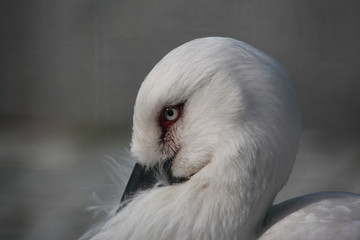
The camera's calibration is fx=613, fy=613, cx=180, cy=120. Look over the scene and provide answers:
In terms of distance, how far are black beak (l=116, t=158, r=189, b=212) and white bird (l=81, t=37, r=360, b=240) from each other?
3 cm

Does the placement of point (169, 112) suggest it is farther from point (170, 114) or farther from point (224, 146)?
point (224, 146)

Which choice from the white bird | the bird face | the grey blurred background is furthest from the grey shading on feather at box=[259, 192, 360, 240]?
the grey blurred background

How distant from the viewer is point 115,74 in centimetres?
436

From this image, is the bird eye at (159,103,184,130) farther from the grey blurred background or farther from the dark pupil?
the grey blurred background

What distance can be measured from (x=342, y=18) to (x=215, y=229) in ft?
9.49

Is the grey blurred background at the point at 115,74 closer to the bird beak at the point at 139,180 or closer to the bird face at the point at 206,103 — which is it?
the bird beak at the point at 139,180

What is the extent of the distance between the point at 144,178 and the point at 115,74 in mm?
2777

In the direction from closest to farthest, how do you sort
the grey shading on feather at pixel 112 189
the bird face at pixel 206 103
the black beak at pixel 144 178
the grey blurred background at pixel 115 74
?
the bird face at pixel 206 103 → the black beak at pixel 144 178 → the grey shading on feather at pixel 112 189 → the grey blurred background at pixel 115 74

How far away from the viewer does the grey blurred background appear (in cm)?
391

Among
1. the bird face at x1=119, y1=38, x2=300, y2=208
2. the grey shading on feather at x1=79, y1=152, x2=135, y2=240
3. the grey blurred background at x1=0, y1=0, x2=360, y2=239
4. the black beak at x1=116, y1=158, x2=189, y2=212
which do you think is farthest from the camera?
the grey blurred background at x1=0, y1=0, x2=360, y2=239

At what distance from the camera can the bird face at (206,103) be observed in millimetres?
1448

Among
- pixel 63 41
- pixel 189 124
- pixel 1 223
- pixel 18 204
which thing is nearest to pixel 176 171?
pixel 189 124

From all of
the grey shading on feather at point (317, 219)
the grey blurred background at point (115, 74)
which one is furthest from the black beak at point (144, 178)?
the grey blurred background at point (115, 74)

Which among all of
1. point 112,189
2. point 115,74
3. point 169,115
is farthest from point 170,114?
point 115,74
